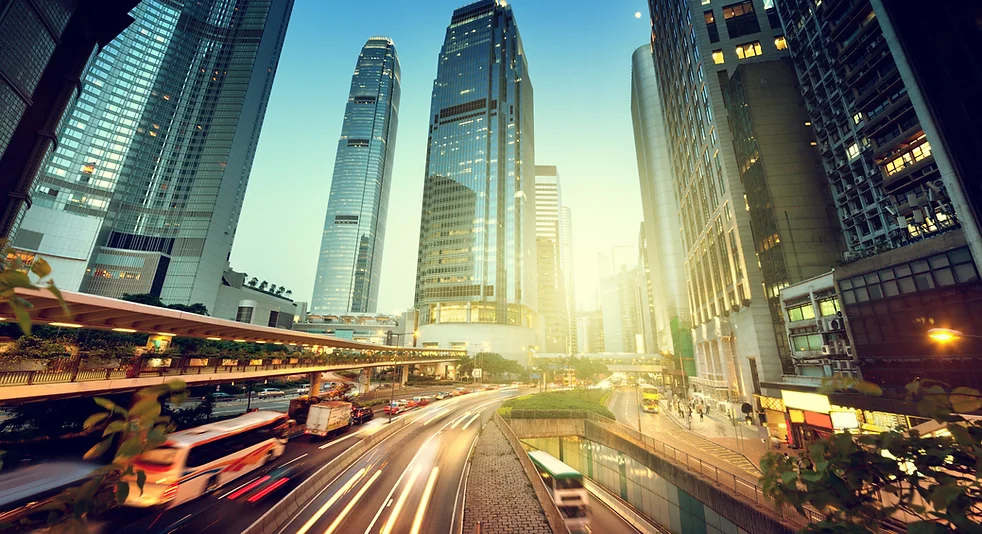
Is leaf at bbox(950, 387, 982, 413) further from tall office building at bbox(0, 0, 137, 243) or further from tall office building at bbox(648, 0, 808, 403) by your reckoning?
tall office building at bbox(648, 0, 808, 403)

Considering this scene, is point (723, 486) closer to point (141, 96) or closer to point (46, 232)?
point (46, 232)

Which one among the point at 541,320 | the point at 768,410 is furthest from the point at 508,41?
the point at 768,410

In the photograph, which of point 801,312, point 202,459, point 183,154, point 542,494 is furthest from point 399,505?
point 183,154

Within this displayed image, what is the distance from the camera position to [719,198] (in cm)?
4856

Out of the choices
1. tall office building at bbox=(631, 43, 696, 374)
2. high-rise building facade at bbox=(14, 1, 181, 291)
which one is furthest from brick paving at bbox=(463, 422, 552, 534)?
high-rise building facade at bbox=(14, 1, 181, 291)

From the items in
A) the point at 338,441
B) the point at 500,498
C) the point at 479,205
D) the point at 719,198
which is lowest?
the point at 500,498

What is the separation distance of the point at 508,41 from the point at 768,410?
169 meters

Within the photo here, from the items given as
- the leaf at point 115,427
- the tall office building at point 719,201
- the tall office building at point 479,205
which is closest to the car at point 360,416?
the leaf at point 115,427

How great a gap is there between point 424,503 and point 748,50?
66466mm

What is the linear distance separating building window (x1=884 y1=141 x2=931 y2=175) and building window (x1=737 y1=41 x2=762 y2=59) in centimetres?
2650

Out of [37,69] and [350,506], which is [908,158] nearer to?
[350,506]

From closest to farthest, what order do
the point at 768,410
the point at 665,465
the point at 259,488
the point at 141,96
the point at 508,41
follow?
the point at 259,488, the point at 665,465, the point at 768,410, the point at 141,96, the point at 508,41

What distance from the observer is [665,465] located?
76.0 feet

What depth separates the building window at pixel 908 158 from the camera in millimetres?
28953
